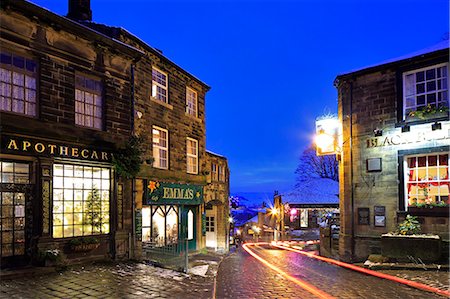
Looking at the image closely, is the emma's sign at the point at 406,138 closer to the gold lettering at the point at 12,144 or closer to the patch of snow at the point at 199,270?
the patch of snow at the point at 199,270

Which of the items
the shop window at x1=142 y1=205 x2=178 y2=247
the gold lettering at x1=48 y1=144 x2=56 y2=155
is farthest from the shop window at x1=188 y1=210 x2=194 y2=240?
the gold lettering at x1=48 y1=144 x2=56 y2=155

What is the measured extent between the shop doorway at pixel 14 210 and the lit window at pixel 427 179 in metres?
12.1

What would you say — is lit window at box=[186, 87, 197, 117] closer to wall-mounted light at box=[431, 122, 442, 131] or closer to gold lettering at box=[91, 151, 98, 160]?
gold lettering at box=[91, 151, 98, 160]

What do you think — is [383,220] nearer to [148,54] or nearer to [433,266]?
[433,266]

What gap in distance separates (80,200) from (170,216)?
541cm

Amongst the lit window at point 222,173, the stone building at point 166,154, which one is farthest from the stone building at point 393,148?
the lit window at point 222,173

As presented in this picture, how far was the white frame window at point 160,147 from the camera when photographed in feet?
51.1

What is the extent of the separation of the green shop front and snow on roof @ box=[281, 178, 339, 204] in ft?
59.7

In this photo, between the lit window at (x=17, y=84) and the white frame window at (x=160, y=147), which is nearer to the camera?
the lit window at (x=17, y=84)

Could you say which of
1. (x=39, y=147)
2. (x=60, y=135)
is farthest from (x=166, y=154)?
(x=39, y=147)

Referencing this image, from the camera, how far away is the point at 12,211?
9852 millimetres

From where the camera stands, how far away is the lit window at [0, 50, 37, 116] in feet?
32.7

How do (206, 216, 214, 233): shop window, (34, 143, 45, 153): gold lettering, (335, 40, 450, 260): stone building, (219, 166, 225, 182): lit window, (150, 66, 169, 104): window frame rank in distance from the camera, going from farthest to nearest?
(206, 216, 214, 233): shop window, (219, 166, 225, 182): lit window, (150, 66, 169, 104): window frame, (335, 40, 450, 260): stone building, (34, 143, 45, 153): gold lettering

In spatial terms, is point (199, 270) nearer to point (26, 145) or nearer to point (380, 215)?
point (26, 145)
